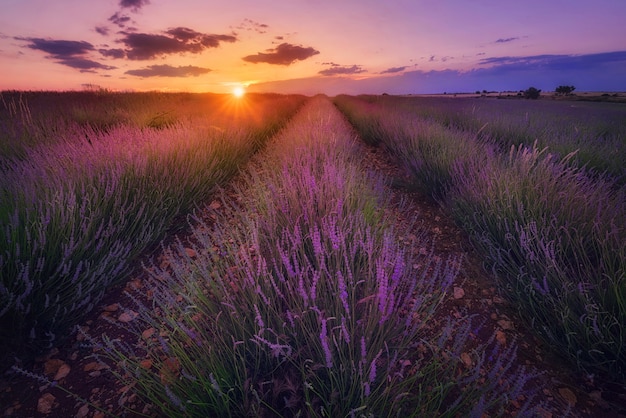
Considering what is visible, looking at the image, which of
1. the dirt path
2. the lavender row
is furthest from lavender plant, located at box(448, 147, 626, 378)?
the dirt path

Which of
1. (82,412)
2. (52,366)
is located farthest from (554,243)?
(52,366)

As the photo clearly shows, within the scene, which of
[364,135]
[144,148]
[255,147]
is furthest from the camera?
[364,135]

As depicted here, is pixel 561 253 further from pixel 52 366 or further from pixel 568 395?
pixel 52 366

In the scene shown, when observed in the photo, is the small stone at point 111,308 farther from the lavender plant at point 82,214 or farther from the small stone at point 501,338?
the small stone at point 501,338

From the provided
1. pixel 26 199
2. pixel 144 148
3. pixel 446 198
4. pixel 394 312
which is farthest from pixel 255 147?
pixel 394 312

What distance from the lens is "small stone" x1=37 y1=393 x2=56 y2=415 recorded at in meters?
1.56

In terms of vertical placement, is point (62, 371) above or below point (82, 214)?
below

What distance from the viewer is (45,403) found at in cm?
159

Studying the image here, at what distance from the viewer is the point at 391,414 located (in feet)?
4.10

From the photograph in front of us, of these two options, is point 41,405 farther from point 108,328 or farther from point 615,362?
point 615,362

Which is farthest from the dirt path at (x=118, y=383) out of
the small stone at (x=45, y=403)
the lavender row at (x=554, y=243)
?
the lavender row at (x=554, y=243)

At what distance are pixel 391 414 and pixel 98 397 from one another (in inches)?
59.9

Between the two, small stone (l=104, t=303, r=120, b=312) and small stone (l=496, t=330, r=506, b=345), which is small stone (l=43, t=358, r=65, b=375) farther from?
small stone (l=496, t=330, r=506, b=345)

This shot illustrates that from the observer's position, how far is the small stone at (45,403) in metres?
1.56
